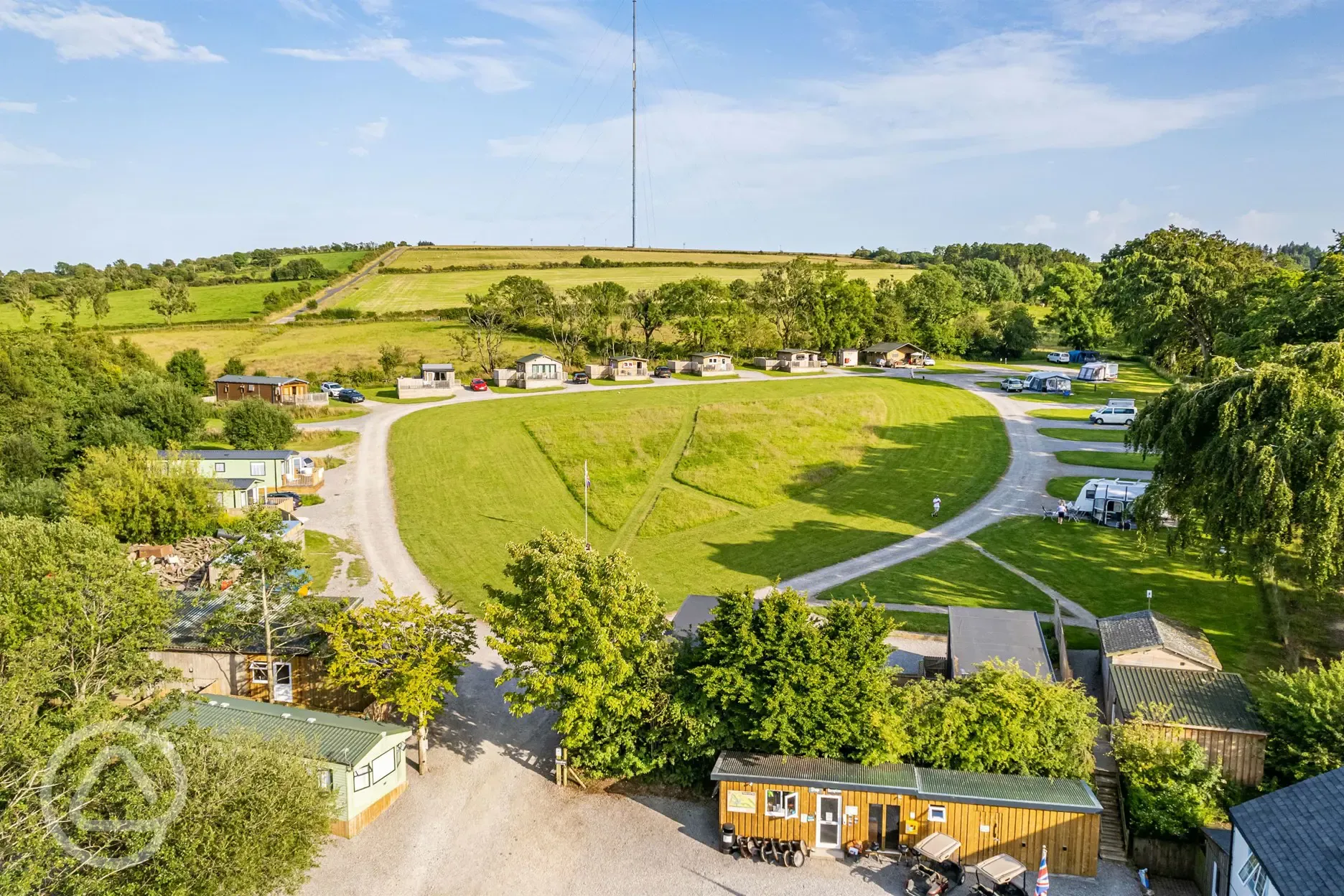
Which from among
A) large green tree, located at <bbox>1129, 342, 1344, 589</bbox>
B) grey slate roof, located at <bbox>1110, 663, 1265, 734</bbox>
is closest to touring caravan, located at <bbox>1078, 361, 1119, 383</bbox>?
large green tree, located at <bbox>1129, 342, 1344, 589</bbox>

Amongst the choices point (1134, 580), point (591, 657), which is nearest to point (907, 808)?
point (591, 657)

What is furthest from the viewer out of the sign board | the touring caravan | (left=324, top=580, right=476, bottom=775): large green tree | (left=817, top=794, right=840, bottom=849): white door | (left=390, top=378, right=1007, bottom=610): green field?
the touring caravan

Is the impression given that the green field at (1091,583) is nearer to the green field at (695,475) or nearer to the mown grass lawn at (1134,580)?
the mown grass lawn at (1134,580)

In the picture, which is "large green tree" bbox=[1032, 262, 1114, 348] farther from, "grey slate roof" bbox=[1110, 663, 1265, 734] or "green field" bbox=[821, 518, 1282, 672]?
"grey slate roof" bbox=[1110, 663, 1265, 734]

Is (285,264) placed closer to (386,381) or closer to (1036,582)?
(386,381)

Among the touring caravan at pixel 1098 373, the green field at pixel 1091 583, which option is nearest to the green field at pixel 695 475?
the green field at pixel 1091 583

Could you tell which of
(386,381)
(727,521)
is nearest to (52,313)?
(386,381)
